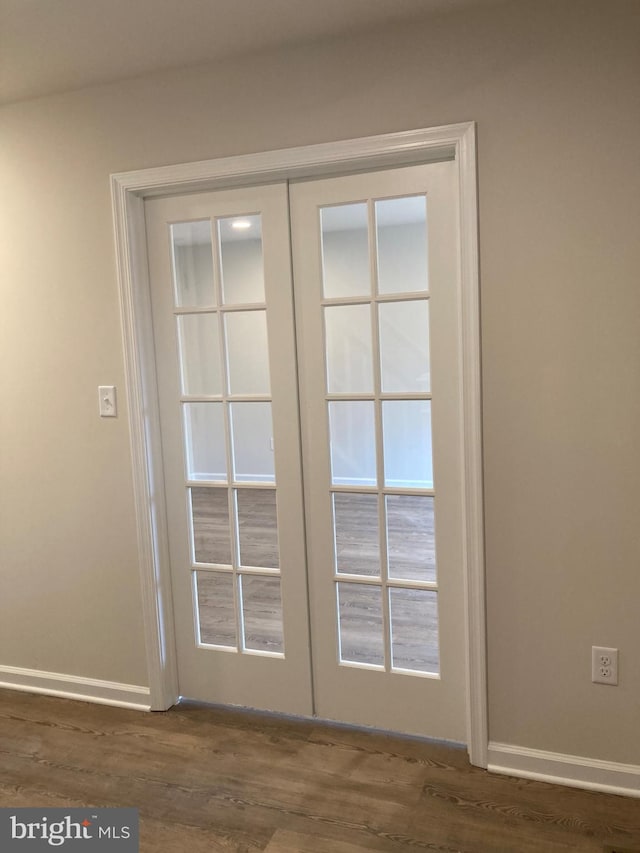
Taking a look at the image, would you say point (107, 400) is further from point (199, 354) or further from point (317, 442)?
point (317, 442)

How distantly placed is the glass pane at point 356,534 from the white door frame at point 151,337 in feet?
1.18

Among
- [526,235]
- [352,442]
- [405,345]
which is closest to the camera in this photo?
[526,235]

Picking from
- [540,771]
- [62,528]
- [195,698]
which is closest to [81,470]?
[62,528]

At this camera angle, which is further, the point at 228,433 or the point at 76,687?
the point at 76,687

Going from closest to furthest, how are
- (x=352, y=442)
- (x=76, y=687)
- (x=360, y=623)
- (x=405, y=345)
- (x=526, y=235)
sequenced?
(x=526, y=235), (x=405, y=345), (x=352, y=442), (x=360, y=623), (x=76, y=687)

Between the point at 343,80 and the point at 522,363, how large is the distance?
42.8 inches

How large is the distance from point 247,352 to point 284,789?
1518 mm

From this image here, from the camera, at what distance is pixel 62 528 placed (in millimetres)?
2826

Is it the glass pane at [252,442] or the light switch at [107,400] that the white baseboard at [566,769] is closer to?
the glass pane at [252,442]

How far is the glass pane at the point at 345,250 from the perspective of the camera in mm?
2312

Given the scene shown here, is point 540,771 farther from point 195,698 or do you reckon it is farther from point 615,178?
point 615,178

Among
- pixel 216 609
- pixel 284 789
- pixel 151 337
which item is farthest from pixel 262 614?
pixel 151 337

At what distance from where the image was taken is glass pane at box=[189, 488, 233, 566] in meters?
2.67

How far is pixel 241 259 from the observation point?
2.47 meters
